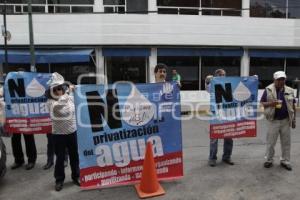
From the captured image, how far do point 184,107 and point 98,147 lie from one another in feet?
37.2

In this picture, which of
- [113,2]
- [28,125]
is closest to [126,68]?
[113,2]

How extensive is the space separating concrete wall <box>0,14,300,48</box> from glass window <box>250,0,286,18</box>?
901 millimetres

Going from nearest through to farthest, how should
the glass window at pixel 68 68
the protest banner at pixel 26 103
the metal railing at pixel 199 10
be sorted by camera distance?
the protest banner at pixel 26 103
the glass window at pixel 68 68
the metal railing at pixel 199 10

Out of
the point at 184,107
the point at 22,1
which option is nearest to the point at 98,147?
the point at 184,107

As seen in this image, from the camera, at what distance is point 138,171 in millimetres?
5820

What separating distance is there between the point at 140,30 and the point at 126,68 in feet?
6.24

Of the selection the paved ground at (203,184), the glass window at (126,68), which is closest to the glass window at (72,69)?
the glass window at (126,68)

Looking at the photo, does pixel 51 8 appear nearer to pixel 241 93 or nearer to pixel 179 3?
pixel 179 3

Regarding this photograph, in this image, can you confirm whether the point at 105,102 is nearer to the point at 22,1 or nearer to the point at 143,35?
the point at 143,35

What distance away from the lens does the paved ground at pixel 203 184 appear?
5.55m

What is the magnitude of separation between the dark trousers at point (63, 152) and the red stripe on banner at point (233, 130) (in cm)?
248

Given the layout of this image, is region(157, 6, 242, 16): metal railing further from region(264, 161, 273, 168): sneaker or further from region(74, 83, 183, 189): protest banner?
region(74, 83, 183, 189): protest banner

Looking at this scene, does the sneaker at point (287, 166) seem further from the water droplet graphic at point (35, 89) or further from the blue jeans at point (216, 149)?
the water droplet graphic at point (35, 89)

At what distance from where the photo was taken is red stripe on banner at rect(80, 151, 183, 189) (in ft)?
18.5
